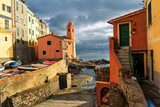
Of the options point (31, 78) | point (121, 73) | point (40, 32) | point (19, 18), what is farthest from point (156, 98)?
point (40, 32)

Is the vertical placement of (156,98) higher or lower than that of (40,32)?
lower

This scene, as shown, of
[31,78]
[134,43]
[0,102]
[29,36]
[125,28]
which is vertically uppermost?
[29,36]

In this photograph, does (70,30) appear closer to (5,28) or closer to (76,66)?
(76,66)

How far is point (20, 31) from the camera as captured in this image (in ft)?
91.4

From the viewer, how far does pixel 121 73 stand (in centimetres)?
656

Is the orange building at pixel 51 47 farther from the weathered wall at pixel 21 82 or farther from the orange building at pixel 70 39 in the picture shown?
the orange building at pixel 70 39

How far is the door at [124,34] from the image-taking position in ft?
34.0

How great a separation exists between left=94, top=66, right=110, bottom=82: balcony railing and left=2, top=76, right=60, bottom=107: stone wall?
28.6ft

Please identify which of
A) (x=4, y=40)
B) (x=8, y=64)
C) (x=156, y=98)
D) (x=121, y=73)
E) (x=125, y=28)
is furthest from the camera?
(x=4, y=40)

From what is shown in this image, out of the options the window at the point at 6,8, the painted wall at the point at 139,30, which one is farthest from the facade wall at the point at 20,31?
the painted wall at the point at 139,30

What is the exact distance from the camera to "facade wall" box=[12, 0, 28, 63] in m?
25.5

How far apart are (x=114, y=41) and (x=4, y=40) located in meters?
23.4

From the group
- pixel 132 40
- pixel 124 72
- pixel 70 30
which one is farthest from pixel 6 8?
pixel 70 30

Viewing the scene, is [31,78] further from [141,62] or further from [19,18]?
[19,18]
